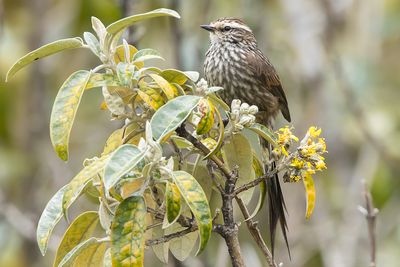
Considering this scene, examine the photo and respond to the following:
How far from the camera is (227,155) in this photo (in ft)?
9.52

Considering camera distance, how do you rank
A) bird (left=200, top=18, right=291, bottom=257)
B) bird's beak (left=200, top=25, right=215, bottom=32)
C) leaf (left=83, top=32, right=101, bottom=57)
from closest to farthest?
leaf (left=83, top=32, right=101, bottom=57)
bird (left=200, top=18, right=291, bottom=257)
bird's beak (left=200, top=25, right=215, bottom=32)

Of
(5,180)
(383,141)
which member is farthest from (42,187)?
(383,141)

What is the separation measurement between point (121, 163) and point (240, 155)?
30.0 inches

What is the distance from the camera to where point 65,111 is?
2471mm

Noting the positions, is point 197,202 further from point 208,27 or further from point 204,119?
point 208,27

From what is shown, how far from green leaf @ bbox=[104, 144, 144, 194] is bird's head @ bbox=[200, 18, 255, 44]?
292 cm

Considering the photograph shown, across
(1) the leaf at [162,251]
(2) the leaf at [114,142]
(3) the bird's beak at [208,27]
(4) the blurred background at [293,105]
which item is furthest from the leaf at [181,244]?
(4) the blurred background at [293,105]

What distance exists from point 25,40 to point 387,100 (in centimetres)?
342

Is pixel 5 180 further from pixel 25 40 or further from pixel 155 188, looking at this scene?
pixel 155 188

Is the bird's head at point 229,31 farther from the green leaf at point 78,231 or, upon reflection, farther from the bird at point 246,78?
the green leaf at point 78,231

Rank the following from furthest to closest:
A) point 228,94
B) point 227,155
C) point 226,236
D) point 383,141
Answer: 1. point 383,141
2. point 228,94
3. point 227,155
4. point 226,236

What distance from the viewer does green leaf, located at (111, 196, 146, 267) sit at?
224cm

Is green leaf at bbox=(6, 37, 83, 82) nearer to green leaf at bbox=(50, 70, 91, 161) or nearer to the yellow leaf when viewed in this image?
green leaf at bbox=(50, 70, 91, 161)

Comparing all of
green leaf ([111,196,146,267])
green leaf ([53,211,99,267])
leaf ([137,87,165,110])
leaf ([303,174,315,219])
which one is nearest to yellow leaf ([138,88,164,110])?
leaf ([137,87,165,110])
